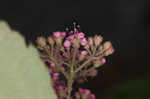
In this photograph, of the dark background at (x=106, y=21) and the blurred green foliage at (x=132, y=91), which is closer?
the blurred green foliage at (x=132, y=91)

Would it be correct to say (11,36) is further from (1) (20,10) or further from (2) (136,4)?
(2) (136,4)

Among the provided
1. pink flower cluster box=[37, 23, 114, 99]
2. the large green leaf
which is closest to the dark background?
pink flower cluster box=[37, 23, 114, 99]

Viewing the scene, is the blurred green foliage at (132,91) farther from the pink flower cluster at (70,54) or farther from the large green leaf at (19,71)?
the large green leaf at (19,71)

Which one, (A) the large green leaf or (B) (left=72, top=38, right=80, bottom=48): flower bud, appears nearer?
(A) the large green leaf

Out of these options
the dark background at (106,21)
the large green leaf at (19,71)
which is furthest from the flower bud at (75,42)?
the dark background at (106,21)

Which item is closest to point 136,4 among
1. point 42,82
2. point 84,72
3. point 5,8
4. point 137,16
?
point 137,16

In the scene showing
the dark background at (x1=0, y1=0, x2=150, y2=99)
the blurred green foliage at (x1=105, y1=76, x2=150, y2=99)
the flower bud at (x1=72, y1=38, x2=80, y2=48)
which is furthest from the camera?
the dark background at (x1=0, y1=0, x2=150, y2=99)

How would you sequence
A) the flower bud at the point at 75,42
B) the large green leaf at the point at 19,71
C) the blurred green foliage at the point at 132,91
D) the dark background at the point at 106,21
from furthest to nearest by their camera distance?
the dark background at the point at 106,21
the blurred green foliage at the point at 132,91
the flower bud at the point at 75,42
the large green leaf at the point at 19,71

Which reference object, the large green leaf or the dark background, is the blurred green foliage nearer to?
the dark background
